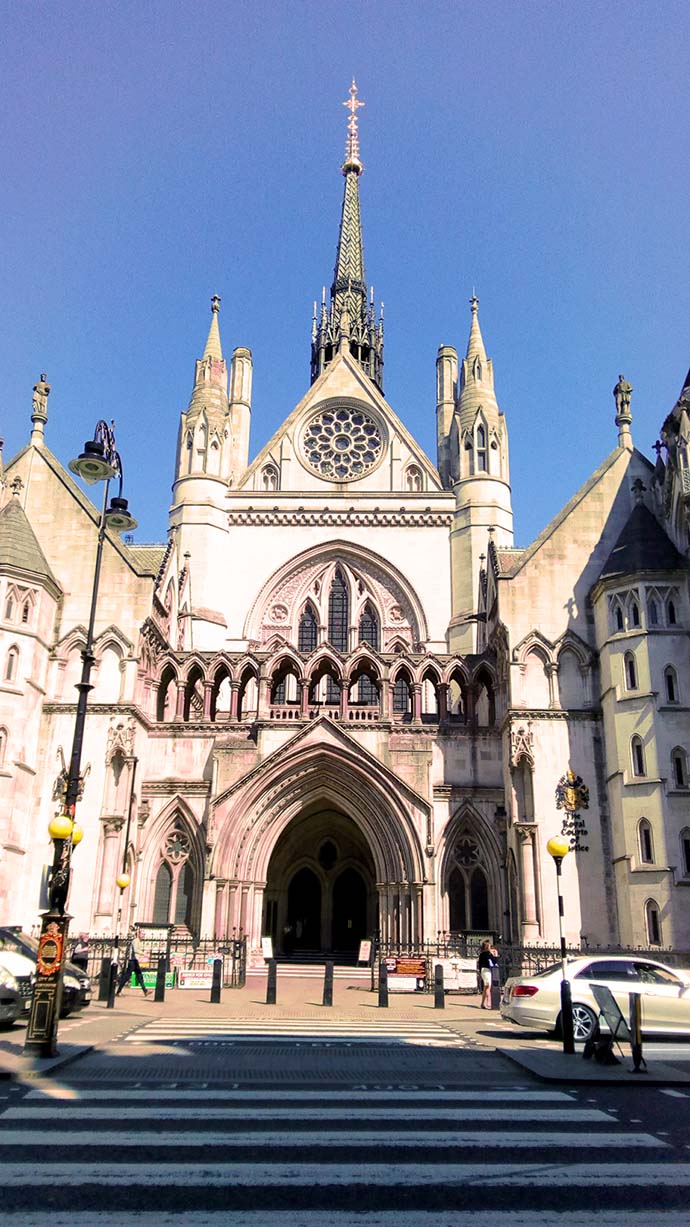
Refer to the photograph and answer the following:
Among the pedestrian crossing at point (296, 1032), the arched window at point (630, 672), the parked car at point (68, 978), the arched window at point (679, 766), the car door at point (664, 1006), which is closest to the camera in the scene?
the pedestrian crossing at point (296, 1032)

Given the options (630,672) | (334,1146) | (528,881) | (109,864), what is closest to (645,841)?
(528,881)

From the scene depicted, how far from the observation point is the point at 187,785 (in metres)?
30.0

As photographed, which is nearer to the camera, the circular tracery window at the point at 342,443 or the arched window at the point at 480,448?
the arched window at the point at 480,448

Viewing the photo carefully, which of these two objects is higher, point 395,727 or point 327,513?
point 327,513

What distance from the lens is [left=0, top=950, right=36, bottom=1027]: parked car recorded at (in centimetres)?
1572

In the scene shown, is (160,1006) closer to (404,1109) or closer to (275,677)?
(404,1109)

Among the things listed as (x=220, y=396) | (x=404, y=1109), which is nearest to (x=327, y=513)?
(x=220, y=396)

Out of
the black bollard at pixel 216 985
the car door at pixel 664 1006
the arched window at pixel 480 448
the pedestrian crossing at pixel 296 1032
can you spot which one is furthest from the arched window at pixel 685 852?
the arched window at pixel 480 448

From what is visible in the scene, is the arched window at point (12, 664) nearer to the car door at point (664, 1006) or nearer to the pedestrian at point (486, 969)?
the pedestrian at point (486, 969)

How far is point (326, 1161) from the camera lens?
7.29 m

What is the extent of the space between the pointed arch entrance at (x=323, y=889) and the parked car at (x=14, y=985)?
622 inches

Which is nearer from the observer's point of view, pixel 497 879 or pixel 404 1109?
pixel 404 1109

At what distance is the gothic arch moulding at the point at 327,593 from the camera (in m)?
38.4

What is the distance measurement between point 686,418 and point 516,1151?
933 inches
